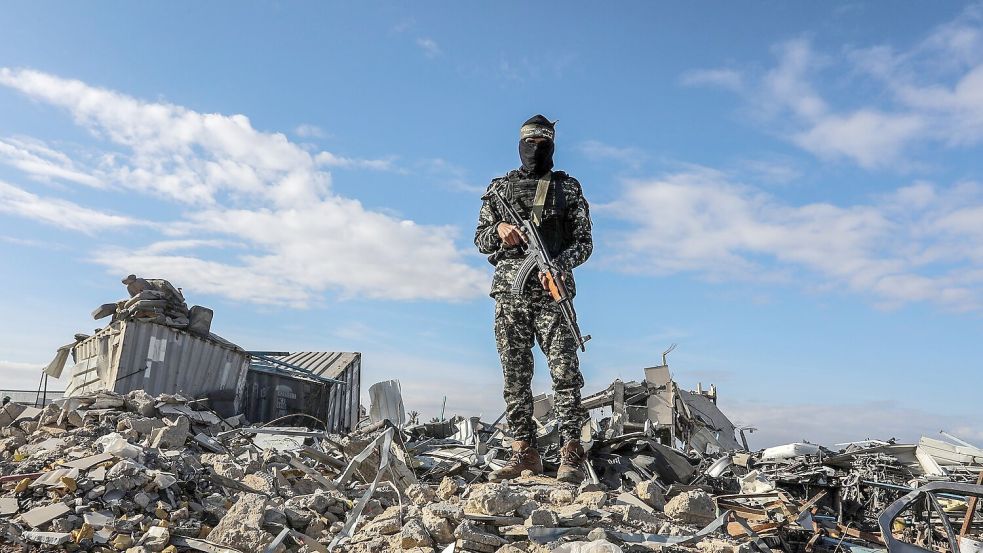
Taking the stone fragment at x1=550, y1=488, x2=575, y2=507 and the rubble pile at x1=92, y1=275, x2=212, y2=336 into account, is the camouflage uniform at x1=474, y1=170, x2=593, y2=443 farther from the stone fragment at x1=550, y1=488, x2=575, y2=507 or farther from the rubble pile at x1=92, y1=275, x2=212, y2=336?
the rubble pile at x1=92, y1=275, x2=212, y2=336

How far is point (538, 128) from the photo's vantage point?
17.3ft

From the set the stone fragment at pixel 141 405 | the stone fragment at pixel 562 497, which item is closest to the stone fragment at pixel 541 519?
the stone fragment at pixel 562 497

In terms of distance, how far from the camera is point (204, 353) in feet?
40.7

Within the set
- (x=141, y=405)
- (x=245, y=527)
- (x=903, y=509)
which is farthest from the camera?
(x=141, y=405)

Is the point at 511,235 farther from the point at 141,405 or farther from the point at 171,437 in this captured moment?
the point at 141,405

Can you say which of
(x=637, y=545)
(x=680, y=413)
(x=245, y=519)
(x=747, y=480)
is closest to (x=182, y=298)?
(x=245, y=519)

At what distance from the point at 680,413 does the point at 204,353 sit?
36.7 ft

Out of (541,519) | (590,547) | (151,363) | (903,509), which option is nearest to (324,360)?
(151,363)

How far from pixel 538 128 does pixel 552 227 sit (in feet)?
2.50

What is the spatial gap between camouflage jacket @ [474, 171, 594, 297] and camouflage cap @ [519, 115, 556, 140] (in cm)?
32

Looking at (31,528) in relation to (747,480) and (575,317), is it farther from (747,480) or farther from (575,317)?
(747,480)

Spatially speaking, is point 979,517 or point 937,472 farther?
point 937,472

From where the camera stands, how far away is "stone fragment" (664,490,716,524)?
3762mm

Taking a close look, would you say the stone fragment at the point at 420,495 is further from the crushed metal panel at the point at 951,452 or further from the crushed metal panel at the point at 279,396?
the crushed metal panel at the point at 951,452
